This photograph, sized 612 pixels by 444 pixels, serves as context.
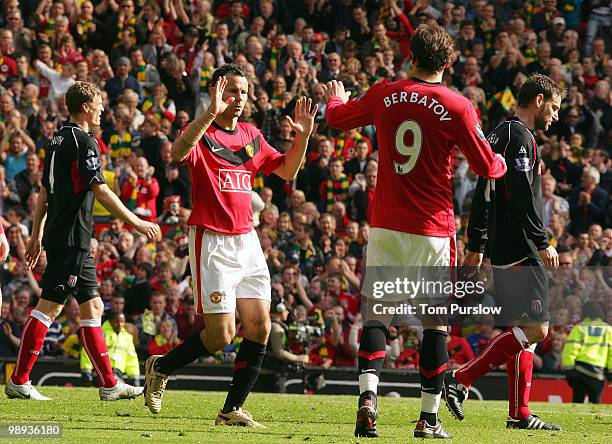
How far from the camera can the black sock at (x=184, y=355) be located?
9.21 m

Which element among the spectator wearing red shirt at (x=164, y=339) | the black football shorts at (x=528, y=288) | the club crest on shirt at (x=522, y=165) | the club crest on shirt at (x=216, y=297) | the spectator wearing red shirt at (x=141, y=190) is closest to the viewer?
the club crest on shirt at (x=216, y=297)

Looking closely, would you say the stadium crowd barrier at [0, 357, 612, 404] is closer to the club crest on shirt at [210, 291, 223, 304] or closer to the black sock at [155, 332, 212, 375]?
the black sock at [155, 332, 212, 375]

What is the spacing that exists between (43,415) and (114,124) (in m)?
10.8

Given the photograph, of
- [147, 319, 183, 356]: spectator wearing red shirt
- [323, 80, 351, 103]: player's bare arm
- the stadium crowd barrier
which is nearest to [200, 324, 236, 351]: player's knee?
[323, 80, 351, 103]: player's bare arm

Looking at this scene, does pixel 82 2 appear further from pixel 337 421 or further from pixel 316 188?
pixel 337 421

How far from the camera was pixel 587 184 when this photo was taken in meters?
19.2

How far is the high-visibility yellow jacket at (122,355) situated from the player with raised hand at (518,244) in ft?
19.3

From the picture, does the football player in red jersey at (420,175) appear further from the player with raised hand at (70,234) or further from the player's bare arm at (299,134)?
the player with raised hand at (70,234)

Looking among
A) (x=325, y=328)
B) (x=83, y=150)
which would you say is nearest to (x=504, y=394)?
(x=325, y=328)

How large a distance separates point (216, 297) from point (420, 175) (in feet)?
5.69

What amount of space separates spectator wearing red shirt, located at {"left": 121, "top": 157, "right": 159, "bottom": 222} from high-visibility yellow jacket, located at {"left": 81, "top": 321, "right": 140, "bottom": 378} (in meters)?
3.81

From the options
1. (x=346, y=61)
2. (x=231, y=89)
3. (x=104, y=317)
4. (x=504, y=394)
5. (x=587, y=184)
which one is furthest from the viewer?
(x=346, y=61)

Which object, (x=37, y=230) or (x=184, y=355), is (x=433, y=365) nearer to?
(x=184, y=355)

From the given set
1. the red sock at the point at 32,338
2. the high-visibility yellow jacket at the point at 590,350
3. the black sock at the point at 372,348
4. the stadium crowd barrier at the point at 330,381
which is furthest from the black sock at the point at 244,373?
the high-visibility yellow jacket at the point at 590,350
